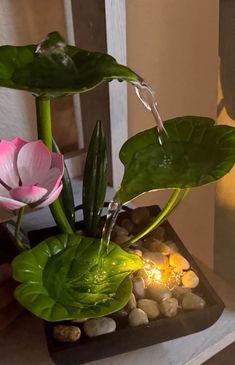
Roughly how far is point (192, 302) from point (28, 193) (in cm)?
19

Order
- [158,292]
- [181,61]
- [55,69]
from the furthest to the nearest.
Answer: [181,61] → [158,292] → [55,69]

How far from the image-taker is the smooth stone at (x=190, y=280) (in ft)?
1.81

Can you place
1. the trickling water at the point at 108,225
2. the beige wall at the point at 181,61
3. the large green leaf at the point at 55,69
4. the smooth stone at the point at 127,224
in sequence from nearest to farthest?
the large green leaf at the point at 55,69, the trickling water at the point at 108,225, the smooth stone at the point at 127,224, the beige wall at the point at 181,61

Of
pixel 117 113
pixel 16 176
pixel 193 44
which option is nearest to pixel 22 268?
pixel 16 176

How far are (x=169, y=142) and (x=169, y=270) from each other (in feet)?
0.44

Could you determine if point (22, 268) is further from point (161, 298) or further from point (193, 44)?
point (193, 44)

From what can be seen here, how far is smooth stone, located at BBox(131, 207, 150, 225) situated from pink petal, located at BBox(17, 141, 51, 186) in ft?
0.58

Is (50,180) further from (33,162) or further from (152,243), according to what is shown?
(152,243)

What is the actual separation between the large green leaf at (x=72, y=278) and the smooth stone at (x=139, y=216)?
9 centimetres

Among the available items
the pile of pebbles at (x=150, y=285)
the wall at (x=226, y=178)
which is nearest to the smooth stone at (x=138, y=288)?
the pile of pebbles at (x=150, y=285)

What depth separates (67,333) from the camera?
0.49 m

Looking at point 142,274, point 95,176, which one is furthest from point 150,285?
point 95,176

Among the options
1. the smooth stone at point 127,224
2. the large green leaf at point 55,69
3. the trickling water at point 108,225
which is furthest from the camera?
the smooth stone at point 127,224

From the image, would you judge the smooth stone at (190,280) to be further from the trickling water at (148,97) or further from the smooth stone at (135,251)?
the trickling water at (148,97)
